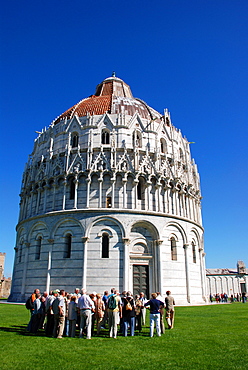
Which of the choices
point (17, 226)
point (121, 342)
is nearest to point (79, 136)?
point (17, 226)

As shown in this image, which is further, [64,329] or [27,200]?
[27,200]

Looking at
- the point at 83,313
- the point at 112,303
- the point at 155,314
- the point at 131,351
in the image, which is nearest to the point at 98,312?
the point at 112,303

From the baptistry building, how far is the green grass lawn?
14927mm

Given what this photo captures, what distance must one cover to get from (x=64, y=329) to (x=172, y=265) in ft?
58.6

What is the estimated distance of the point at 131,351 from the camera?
29.5 feet

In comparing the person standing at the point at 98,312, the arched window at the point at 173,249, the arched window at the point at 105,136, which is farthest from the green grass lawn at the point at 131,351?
the arched window at the point at 105,136

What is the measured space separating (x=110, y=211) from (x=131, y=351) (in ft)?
63.3

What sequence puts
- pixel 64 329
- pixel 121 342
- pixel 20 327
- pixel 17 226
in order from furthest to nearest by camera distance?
pixel 17 226 < pixel 20 327 < pixel 64 329 < pixel 121 342

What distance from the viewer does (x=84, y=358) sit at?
318 inches

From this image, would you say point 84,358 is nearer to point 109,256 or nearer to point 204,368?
point 204,368

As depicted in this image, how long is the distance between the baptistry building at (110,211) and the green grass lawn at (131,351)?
1493 cm

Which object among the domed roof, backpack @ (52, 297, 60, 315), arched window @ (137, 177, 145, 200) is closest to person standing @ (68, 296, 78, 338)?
backpack @ (52, 297, 60, 315)

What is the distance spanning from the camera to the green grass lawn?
7508 millimetres

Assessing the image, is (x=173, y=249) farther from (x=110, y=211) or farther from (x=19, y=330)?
(x=19, y=330)
